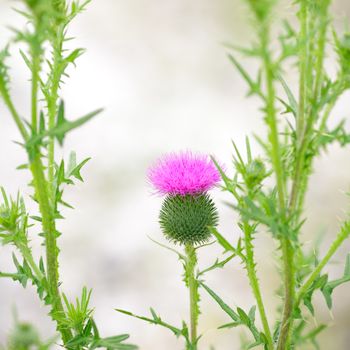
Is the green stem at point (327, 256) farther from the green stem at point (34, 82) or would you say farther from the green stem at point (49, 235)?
the green stem at point (34, 82)

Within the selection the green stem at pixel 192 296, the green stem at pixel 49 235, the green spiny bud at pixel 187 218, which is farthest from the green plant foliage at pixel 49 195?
the green spiny bud at pixel 187 218

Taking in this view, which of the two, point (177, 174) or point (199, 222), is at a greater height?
point (177, 174)

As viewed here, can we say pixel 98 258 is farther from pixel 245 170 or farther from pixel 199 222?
pixel 245 170

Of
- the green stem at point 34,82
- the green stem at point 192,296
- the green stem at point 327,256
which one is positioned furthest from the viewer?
the green stem at point 192,296

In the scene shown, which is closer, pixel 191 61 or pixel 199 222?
pixel 199 222

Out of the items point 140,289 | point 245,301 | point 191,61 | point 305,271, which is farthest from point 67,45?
point 305,271

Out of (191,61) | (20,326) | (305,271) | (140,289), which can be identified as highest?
(191,61)

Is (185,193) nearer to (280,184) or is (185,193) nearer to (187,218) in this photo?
(187,218)
